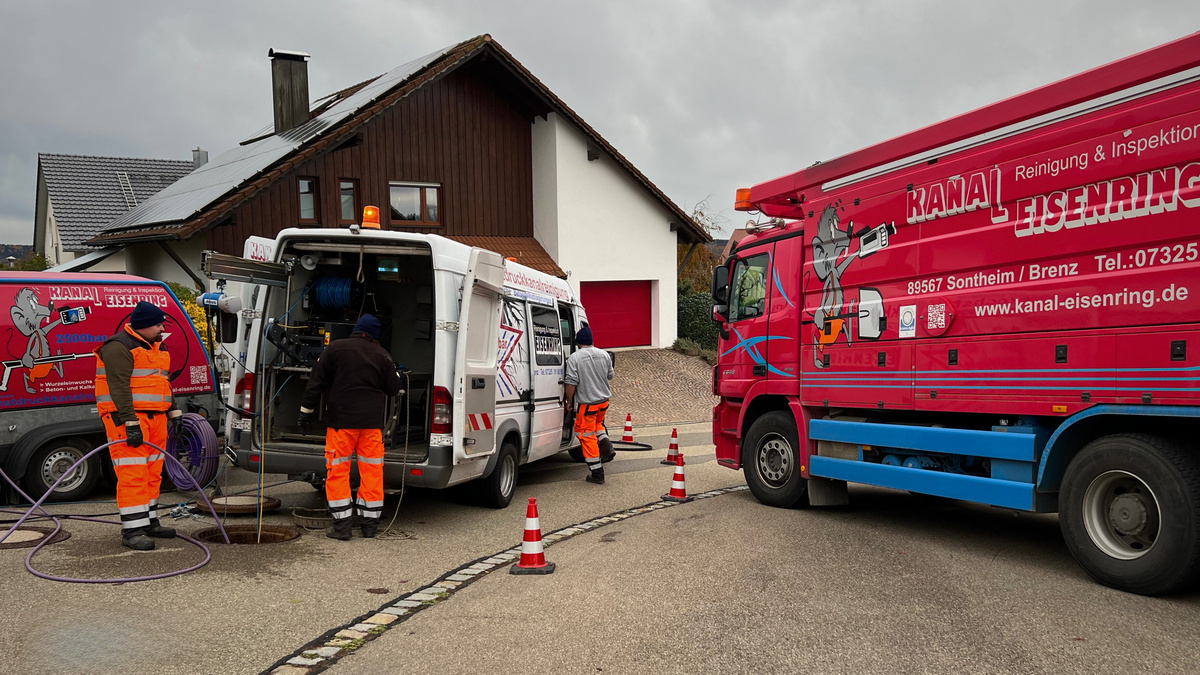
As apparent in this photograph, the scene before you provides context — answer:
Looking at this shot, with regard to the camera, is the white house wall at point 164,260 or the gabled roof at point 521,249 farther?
the gabled roof at point 521,249

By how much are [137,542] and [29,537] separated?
102 cm

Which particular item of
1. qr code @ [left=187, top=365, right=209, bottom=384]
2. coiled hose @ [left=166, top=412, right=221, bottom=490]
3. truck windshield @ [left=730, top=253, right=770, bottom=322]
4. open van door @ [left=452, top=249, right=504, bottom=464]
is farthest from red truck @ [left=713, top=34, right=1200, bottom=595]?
qr code @ [left=187, top=365, right=209, bottom=384]

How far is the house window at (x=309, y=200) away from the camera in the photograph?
18.2m

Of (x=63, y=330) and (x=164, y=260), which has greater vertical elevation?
(x=164, y=260)

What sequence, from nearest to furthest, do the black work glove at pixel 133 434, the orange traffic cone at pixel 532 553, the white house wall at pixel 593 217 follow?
the orange traffic cone at pixel 532 553
the black work glove at pixel 133 434
the white house wall at pixel 593 217

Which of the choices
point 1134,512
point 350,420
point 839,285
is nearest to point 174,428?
point 350,420

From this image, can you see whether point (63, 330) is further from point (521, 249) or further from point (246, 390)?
point (521, 249)

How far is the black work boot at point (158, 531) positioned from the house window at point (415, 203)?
13.6 meters

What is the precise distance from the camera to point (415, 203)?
20188 mm

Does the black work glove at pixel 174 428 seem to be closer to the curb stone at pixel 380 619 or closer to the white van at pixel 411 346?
the white van at pixel 411 346

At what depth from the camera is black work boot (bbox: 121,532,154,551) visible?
248 inches

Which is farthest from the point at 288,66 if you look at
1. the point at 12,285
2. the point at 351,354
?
the point at 351,354

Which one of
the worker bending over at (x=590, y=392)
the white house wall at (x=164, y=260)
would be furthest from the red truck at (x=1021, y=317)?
the white house wall at (x=164, y=260)

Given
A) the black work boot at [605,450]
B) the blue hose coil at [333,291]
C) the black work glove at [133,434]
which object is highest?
the blue hose coil at [333,291]
